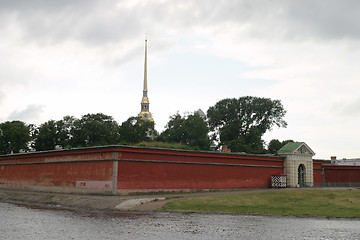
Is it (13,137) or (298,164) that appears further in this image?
(13,137)

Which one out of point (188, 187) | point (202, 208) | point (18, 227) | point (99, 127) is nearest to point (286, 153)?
point (188, 187)

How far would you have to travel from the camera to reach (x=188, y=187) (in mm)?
39969

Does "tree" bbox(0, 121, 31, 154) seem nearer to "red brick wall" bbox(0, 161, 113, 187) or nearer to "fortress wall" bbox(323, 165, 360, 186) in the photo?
"red brick wall" bbox(0, 161, 113, 187)

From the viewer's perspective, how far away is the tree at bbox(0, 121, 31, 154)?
91.4m

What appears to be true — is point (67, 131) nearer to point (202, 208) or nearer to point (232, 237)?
point (202, 208)

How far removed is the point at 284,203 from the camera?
31109 millimetres

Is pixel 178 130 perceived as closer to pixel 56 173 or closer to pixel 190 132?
pixel 190 132

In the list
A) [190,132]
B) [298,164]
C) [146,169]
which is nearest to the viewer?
[146,169]

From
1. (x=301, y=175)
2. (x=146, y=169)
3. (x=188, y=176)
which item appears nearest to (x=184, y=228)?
(x=146, y=169)

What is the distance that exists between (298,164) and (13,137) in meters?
66.9

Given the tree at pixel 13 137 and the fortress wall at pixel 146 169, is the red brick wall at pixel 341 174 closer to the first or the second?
the fortress wall at pixel 146 169

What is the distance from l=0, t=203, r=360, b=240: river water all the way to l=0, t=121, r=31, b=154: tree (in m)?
75.6

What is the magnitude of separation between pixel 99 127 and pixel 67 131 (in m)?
7.65

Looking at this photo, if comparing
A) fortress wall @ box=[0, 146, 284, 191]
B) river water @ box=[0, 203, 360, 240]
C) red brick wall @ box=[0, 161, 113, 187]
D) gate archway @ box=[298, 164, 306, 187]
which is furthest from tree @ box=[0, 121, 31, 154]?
river water @ box=[0, 203, 360, 240]
